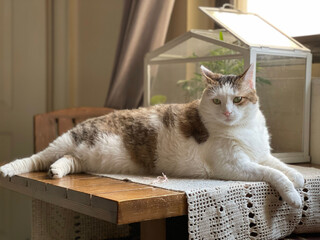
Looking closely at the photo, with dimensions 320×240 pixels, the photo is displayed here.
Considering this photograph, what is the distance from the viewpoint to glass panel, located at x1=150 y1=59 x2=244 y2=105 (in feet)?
5.20

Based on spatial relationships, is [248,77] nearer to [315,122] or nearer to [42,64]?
[315,122]

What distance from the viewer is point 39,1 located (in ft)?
8.60

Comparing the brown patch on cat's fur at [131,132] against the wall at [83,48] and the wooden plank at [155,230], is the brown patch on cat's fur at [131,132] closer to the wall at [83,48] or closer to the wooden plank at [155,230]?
the wooden plank at [155,230]

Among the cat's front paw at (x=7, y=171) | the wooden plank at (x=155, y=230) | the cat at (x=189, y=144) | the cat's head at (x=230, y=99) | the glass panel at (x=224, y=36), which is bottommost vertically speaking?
the wooden plank at (x=155, y=230)

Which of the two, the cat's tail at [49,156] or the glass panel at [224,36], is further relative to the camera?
the glass panel at [224,36]

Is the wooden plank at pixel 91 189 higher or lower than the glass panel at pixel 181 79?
lower

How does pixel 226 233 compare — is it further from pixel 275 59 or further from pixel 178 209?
pixel 275 59

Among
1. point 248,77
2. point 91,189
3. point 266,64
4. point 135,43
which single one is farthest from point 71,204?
point 135,43

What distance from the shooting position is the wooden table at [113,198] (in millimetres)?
937

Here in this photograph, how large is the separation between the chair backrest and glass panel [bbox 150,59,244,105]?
0.32m

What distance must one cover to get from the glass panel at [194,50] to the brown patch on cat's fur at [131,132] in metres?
0.36

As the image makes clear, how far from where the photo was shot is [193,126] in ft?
4.24

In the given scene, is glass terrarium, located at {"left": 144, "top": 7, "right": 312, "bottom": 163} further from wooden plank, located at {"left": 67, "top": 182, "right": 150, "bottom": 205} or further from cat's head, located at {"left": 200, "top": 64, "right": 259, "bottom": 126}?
wooden plank, located at {"left": 67, "top": 182, "right": 150, "bottom": 205}

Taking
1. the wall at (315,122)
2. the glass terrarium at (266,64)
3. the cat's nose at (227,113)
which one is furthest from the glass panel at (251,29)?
the cat's nose at (227,113)
